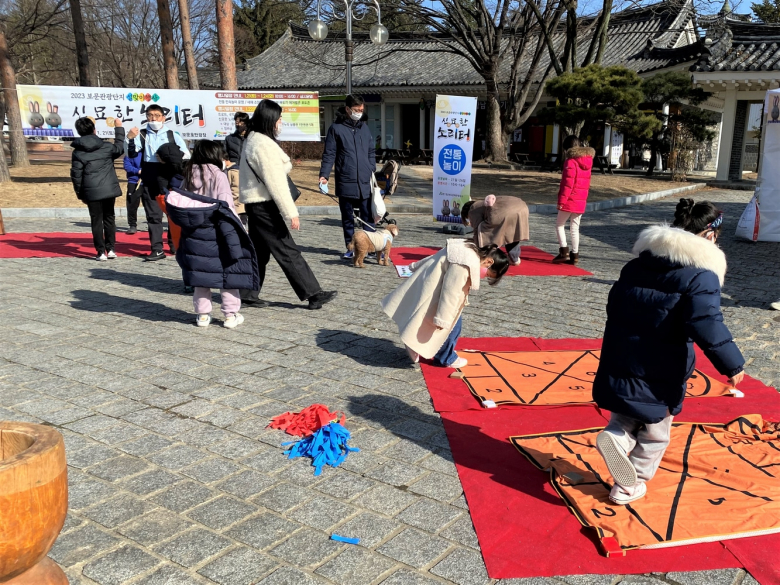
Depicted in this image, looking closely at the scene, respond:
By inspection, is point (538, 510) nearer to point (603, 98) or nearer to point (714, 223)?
point (714, 223)

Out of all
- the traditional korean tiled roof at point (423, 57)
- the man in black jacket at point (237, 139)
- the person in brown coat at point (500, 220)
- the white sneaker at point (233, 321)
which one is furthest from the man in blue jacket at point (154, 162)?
the traditional korean tiled roof at point (423, 57)

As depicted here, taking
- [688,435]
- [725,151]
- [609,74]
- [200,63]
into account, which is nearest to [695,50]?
[725,151]

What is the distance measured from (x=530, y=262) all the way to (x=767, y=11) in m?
27.5

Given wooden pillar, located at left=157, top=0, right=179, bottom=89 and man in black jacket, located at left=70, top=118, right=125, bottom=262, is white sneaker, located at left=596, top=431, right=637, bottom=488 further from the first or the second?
wooden pillar, located at left=157, top=0, right=179, bottom=89

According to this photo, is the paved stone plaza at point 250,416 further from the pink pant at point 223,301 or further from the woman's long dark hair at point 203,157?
the woman's long dark hair at point 203,157

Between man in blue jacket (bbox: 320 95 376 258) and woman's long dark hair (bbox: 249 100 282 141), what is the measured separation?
88.4 inches

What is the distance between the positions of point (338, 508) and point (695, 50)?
21.7 meters

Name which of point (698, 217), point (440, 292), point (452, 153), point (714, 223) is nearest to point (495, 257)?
point (440, 292)

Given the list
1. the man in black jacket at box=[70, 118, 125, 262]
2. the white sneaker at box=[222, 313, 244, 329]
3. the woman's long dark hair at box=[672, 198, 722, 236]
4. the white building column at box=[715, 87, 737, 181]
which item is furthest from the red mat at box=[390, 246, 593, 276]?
the white building column at box=[715, 87, 737, 181]

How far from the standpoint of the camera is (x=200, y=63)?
39.7m

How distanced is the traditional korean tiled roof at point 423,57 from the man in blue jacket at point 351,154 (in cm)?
1465

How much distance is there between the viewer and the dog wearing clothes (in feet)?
26.5

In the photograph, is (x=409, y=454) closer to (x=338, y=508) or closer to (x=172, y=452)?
(x=338, y=508)

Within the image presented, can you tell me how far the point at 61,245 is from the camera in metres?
9.54
